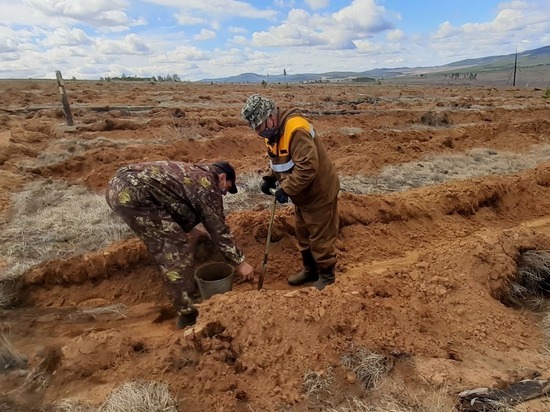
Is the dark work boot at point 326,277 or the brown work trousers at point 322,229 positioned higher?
the brown work trousers at point 322,229

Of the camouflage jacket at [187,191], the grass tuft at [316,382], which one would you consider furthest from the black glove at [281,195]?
the grass tuft at [316,382]

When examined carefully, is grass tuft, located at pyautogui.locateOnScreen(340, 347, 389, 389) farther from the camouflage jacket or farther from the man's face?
the man's face

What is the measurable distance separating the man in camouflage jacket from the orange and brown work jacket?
22.3 inches

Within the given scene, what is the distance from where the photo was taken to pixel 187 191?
4.08m

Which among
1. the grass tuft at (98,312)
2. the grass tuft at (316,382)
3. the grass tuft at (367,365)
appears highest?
the grass tuft at (367,365)

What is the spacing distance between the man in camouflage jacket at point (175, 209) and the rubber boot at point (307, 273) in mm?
996

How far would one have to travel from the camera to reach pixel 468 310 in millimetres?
3561

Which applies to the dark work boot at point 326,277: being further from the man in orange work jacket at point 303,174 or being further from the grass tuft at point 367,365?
the grass tuft at point 367,365

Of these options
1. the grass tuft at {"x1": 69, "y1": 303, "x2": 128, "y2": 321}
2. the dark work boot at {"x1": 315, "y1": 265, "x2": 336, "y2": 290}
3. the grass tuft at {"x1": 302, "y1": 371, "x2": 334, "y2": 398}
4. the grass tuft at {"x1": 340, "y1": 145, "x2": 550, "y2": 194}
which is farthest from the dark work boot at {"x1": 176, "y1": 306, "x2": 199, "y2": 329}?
the grass tuft at {"x1": 340, "y1": 145, "x2": 550, "y2": 194}

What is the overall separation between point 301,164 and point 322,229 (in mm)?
848

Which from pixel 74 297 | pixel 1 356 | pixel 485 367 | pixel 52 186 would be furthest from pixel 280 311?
pixel 52 186

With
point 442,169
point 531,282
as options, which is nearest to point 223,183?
point 531,282

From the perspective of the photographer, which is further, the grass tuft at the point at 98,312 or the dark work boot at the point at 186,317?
the grass tuft at the point at 98,312

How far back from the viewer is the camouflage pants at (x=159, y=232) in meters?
4.02
